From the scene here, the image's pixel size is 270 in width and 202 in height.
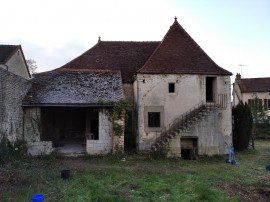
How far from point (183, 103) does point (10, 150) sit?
992 cm

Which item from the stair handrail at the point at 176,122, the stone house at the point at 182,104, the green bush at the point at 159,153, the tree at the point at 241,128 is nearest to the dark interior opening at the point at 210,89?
the stone house at the point at 182,104

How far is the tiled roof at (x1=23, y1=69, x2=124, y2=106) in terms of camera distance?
1196 cm

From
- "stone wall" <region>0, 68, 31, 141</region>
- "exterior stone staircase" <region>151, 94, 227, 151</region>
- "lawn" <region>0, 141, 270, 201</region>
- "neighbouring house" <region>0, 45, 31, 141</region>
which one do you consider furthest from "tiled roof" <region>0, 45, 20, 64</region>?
"exterior stone staircase" <region>151, 94, 227, 151</region>

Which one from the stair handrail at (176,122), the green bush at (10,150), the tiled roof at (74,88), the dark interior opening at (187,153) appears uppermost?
the tiled roof at (74,88)

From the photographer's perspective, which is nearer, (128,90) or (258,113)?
(128,90)

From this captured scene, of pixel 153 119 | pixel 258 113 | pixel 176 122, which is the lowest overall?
pixel 176 122

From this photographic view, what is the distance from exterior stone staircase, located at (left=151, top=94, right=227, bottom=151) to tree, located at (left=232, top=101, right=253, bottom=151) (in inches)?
116

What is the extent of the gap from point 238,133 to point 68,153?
11793 millimetres

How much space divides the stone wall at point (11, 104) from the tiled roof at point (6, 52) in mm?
9280

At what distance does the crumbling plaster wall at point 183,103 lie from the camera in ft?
43.2

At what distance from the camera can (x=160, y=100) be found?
44.1 feet

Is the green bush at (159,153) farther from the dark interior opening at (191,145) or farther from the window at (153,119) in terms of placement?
the window at (153,119)

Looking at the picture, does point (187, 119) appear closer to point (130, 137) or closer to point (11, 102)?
point (130, 137)

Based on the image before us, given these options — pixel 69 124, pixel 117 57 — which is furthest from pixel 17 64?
pixel 117 57
